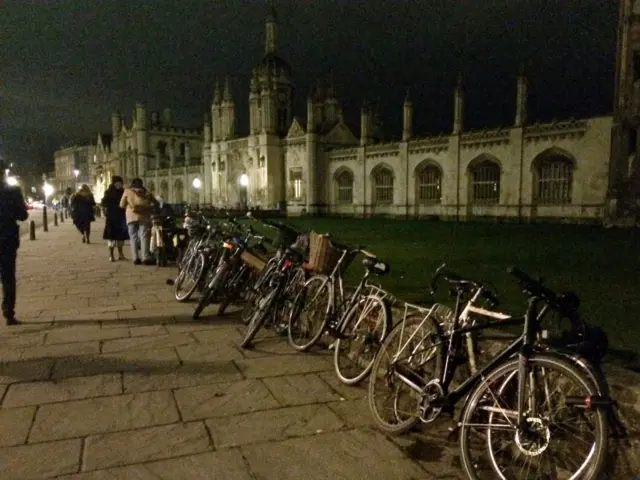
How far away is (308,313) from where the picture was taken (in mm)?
5531

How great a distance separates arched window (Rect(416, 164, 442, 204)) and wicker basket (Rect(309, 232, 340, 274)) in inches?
1179

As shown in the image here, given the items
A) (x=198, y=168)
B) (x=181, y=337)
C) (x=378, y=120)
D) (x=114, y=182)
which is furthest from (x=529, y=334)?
(x=198, y=168)

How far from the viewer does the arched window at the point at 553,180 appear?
27516mm

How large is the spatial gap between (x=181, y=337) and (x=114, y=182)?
7401 mm

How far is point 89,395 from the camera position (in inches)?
167

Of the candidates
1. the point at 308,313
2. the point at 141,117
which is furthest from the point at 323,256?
the point at 141,117

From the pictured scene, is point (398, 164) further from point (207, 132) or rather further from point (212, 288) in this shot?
point (212, 288)

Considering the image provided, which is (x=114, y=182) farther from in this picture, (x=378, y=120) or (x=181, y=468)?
(x=378, y=120)

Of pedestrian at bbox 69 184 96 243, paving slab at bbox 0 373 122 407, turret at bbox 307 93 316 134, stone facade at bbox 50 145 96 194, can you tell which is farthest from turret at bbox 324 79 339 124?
stone facade at bbox 50 145 96 194

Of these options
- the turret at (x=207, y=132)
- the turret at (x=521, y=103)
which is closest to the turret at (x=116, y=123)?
the turret at (x=207, y=132)

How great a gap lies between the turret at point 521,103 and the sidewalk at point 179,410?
27071 millimetres

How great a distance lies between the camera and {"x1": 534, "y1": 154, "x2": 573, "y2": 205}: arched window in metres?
27.5

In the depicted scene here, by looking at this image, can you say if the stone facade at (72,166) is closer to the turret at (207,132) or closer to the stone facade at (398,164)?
the turret at (207,132)

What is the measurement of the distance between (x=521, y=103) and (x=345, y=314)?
28.6 m
